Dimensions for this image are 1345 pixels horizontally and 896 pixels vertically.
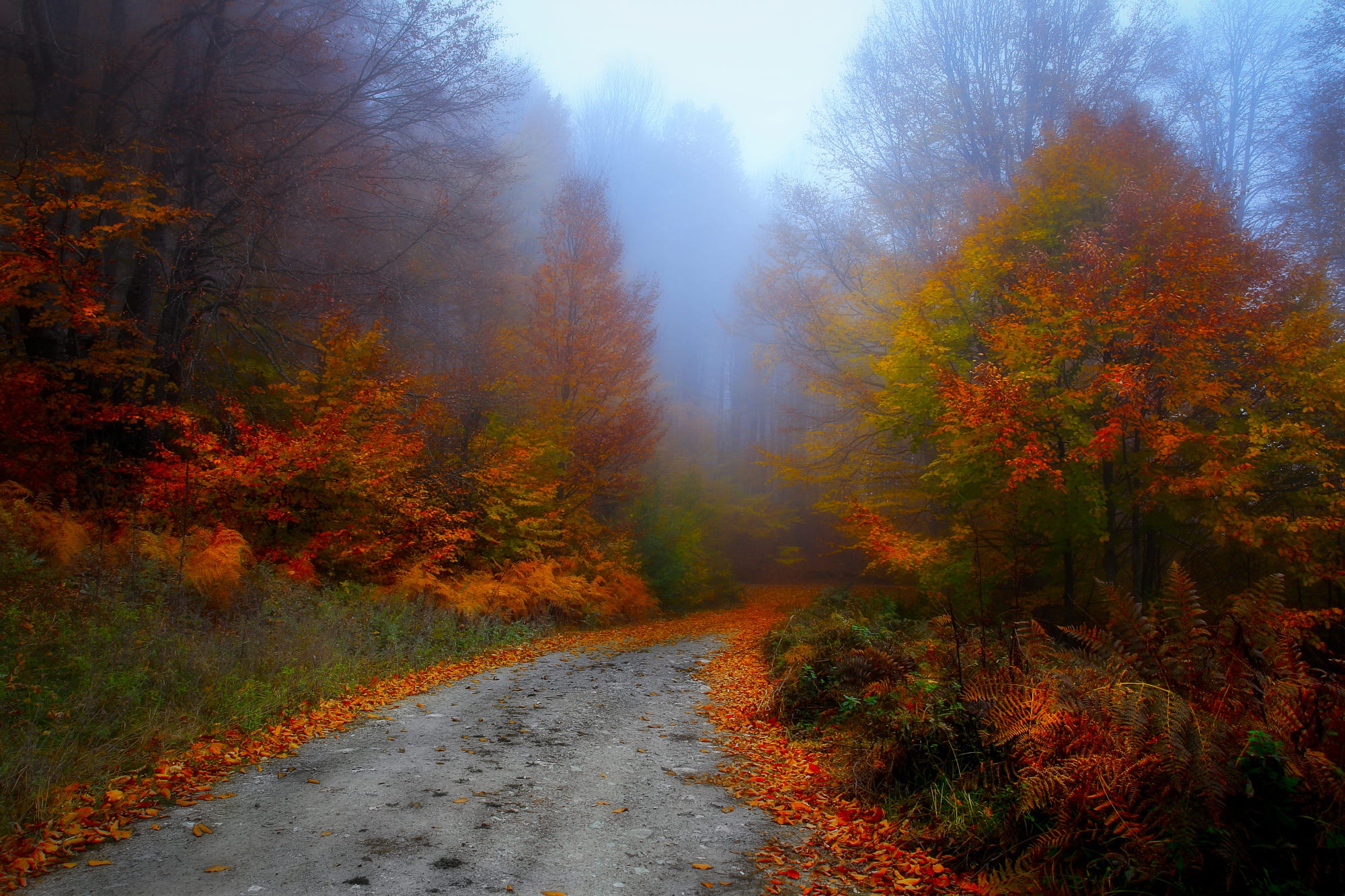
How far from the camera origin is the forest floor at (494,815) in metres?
3.38

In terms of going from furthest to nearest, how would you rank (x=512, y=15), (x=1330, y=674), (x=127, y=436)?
(x=512, y=15) → (x=127, y=436) → (x=1330, y=674)

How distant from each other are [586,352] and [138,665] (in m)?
12.1

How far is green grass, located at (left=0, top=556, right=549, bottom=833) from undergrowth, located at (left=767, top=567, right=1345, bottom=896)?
4.97 m

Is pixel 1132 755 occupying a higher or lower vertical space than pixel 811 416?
lower

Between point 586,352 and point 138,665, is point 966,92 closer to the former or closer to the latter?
point 586,352

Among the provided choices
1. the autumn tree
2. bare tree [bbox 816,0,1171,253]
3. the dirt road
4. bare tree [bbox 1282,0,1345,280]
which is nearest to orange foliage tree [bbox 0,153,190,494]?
the dirt road

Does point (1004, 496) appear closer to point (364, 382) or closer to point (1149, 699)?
point (1149, 699)

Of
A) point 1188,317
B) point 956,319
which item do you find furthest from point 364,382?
point 1188,317

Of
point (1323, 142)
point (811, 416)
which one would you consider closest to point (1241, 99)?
point (1323, 142)

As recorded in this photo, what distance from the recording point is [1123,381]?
8.36m

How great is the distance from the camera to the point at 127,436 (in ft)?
34.1

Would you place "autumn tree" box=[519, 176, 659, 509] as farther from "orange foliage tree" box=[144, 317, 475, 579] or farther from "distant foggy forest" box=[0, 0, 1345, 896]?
"orange foliage tree" box=[144, 317, 475, 579]

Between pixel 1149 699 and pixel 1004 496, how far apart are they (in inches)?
293

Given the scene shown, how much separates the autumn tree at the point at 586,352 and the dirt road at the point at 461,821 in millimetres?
10077
